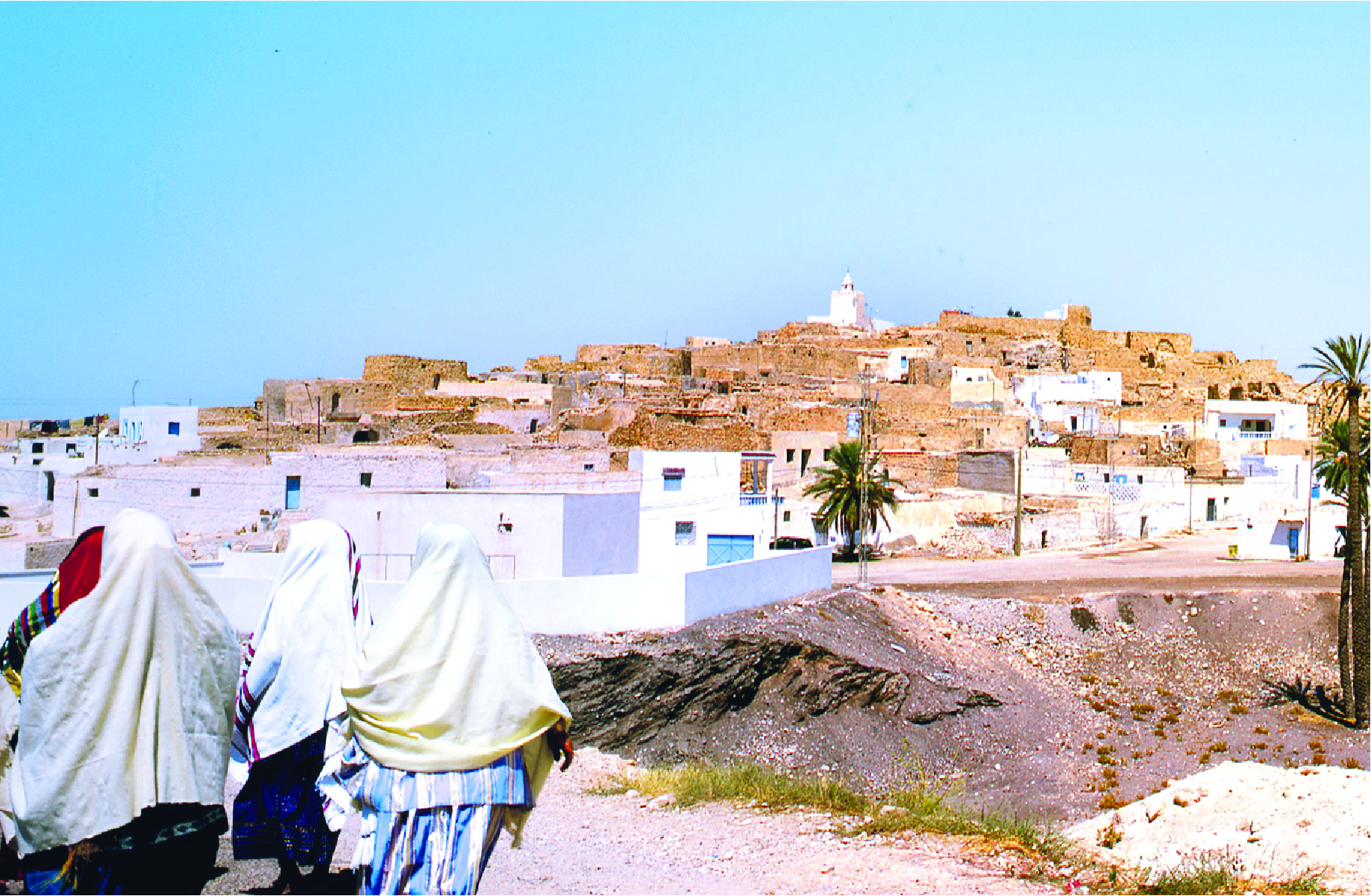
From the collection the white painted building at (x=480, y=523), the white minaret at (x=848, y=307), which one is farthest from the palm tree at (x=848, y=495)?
the white minaret at (x=848, y=307)

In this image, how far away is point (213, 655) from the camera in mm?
3502

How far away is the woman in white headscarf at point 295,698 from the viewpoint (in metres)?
4.23

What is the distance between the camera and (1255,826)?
7406 millimetres

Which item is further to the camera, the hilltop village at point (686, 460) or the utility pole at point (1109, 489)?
the utility pole at point (1109, 489)

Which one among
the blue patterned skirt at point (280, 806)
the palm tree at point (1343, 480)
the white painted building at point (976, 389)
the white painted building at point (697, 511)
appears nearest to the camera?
the blue patterned skirt at point (280, 806)

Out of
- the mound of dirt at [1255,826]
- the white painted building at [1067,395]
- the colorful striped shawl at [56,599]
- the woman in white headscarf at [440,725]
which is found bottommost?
the mound of dirt at [1255,826]

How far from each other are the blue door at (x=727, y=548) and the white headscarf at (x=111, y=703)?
57.7 feet

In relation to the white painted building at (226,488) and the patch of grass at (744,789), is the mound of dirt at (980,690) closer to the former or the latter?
the patch of grass at (744,789)

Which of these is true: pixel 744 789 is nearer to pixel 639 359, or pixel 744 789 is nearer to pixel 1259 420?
pixel 1259 420

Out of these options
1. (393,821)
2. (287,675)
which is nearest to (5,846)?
(287,675)

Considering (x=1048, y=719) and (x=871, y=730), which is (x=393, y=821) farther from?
(x=1048, y=719)

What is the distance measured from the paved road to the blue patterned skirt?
16.7 metres

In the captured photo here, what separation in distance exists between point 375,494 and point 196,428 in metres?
16.8

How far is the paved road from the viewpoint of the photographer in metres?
21.1
